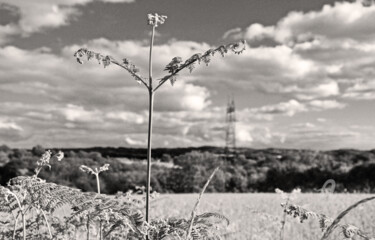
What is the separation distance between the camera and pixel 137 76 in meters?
4.04

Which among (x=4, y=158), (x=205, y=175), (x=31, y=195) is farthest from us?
(x=4, y=158)

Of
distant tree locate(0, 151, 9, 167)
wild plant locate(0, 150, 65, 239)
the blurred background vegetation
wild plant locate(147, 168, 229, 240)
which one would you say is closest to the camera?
wild plant locate(147, 168, 229, 240)

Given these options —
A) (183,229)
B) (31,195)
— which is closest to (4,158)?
(31,195)

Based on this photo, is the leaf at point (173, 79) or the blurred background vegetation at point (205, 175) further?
the blurred background vegetation at point (205, 175)

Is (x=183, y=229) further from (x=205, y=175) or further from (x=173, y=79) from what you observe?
(x=205, y=175)

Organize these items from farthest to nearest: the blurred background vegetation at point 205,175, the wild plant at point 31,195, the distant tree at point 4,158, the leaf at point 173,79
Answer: the distant tree at point 4,158
the blurred background vegetation at point 205,175
the leaf at point 173,79
the wild plant at point 31,195

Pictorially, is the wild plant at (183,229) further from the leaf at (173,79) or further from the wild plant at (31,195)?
the leaf at (173,79)

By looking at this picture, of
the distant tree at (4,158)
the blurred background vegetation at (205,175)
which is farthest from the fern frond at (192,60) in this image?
the distant tree at (4,158)

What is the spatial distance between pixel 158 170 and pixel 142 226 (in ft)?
271

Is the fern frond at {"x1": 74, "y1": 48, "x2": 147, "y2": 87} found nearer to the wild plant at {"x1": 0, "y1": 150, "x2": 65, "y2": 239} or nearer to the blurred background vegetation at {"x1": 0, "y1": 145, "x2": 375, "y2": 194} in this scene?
the wild plant at {"x1": 0, "y1": 150, "x2": 65, "y2": 239}

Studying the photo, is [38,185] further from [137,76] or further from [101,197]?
[137,76]

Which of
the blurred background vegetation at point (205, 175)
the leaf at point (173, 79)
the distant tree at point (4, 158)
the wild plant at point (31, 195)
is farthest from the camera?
the distant tree at point (4, 158)

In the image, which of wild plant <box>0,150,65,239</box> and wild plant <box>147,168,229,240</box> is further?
wild plant <box>0,150,65,239</box>

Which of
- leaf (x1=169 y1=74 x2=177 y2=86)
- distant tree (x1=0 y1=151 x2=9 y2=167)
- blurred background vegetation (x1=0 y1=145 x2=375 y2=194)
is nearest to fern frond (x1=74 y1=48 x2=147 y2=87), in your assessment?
leaf (x1=169 y1=74 x2=177 y2=86)
